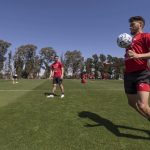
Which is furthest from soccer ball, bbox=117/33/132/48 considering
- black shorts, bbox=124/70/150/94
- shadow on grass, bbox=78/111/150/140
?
shadow on grass, bbox=78/111/150/140

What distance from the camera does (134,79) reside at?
22.7 ft

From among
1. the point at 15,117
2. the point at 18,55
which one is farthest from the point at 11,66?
the point at 15,117

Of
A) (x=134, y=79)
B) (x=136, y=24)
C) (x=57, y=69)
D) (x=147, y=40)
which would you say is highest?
(x=136, y=24)

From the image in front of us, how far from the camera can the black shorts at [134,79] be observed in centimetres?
685

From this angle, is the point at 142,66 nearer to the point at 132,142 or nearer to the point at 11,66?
the point at 132,142

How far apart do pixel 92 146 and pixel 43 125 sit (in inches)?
83.2

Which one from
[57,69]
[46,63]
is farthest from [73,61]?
[57,69]

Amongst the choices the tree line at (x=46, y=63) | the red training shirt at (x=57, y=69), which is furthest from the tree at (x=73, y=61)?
the red training shirt at (x=57, y=69)

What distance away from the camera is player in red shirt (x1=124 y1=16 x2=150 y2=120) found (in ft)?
22.1

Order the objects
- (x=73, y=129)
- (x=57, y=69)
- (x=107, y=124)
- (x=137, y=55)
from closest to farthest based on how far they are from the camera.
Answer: (x=137, y=55) < (x=73, y=129) < (x=107, y=124) < (x=57, y=69)

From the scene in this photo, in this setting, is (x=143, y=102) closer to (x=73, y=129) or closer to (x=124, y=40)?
(x=124, y=40)

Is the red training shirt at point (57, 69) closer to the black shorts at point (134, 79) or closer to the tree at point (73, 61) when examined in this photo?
the black shorts at point (134, 79)

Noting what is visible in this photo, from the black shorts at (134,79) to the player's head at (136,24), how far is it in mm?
824

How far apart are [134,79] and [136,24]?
3.50 ft
